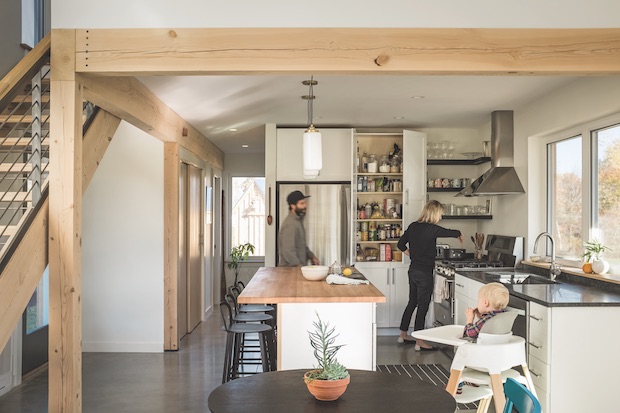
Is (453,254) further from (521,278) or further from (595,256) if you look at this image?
(595,256)

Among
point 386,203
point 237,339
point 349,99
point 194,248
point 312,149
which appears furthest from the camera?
point 194,248

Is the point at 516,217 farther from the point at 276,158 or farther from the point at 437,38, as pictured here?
the point at 437,38

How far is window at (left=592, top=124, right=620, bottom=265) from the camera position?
4.92 m

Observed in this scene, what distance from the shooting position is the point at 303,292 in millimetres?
4336

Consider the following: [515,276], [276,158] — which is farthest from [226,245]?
[515,276]

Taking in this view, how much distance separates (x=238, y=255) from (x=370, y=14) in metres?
7.53

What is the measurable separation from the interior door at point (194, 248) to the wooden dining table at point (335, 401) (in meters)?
5.23

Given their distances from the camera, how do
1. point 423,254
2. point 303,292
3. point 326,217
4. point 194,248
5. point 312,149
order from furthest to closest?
1. point 194,248
2. point 326,217
3. point 423,254
4. point 312,149
5. point 303,292

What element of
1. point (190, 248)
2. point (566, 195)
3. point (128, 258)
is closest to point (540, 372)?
point (566, 195)

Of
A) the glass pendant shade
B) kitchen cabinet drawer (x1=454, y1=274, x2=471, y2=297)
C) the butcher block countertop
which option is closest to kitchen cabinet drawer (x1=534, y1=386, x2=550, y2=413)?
the butcher block countertop

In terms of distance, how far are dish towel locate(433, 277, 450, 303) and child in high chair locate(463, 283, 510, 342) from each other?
278cm

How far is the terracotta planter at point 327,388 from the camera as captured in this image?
2270 mm

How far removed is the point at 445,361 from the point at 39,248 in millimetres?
4145

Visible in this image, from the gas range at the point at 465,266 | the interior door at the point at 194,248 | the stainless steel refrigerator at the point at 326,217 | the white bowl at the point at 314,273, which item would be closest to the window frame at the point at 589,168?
the gas range at the point at 465,266
